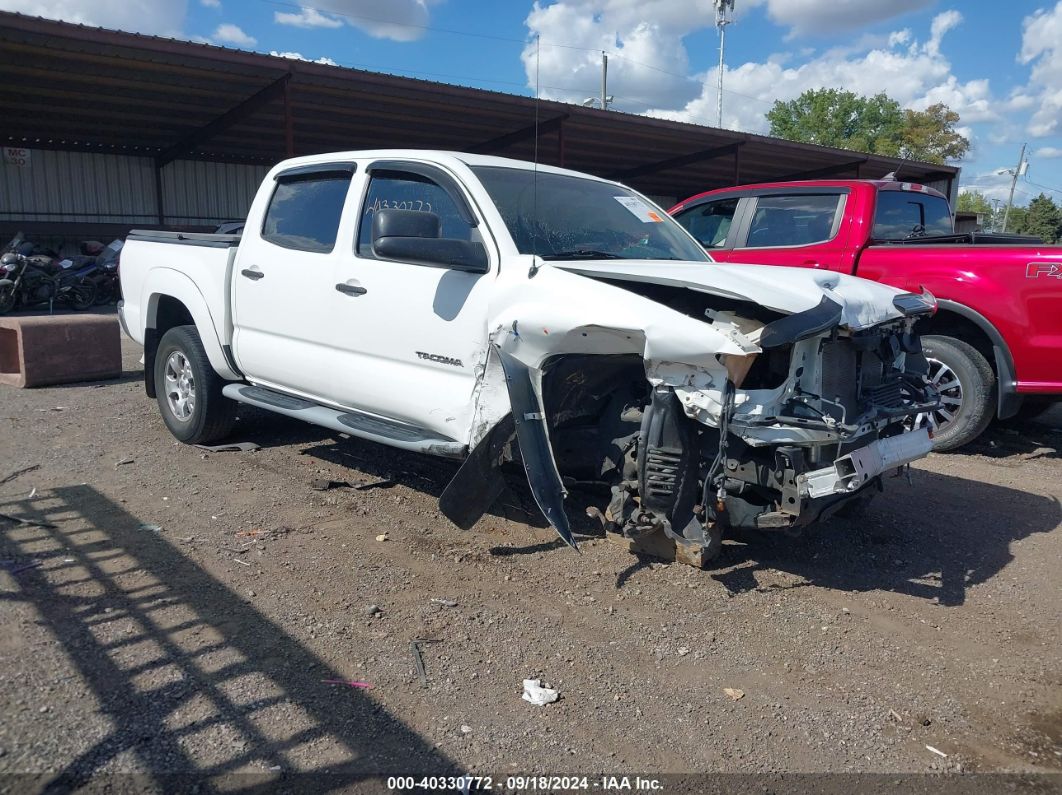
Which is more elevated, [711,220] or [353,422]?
[711,220]

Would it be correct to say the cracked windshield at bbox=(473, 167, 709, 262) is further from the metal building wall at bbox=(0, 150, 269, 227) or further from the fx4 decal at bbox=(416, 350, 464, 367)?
the metal building wall at bbox=(0, 150, 269, 227)

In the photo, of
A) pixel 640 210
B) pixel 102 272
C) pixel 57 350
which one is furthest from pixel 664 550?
pixel 102 272

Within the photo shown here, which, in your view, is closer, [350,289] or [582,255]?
[582,255]

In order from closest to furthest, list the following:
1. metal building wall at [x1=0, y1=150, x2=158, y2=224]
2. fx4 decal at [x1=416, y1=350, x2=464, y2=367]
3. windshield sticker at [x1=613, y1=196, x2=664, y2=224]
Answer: fx4 decal at [x1=416, y1=350, x2=464, y2=367] → windshield sticker at [x1=613, y1=196, x2=664, y2=224] → metal building wall at [x1=0, y1=150, x2=158, y2=224]

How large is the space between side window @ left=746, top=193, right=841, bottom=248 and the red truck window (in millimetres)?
376

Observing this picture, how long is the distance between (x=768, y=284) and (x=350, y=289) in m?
2.38

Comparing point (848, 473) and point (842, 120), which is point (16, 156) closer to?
point (848, 473)

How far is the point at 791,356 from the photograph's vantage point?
3555 millimetres

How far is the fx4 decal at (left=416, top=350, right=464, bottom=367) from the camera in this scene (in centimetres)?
423

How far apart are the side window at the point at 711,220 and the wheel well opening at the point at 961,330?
1.94 metres

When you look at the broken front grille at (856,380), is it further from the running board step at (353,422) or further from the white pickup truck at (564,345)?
the running board step at (353,422)

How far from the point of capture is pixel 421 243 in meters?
4.12

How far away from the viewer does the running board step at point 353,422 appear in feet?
14.0

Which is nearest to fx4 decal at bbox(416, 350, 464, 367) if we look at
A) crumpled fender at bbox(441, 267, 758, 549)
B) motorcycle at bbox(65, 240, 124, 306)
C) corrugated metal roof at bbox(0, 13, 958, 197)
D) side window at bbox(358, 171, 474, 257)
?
crumpled fender at bbox(441, 267, 758, 549)
